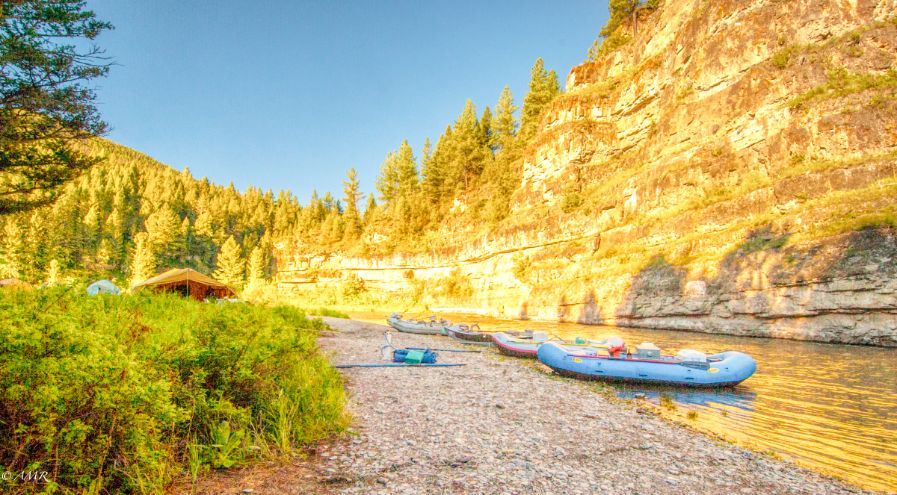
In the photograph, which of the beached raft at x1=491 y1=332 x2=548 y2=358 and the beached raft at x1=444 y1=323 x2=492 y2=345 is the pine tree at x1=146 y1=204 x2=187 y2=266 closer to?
the beached raft at x1=444 y1=323 x2=492 y2=345

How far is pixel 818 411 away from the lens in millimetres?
9844

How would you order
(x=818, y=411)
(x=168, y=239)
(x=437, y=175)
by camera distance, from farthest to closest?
1. (x=168, y=239)
2. (x=437, y=175)
3. (x=818, y=411)

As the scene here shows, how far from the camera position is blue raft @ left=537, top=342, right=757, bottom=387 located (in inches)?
489

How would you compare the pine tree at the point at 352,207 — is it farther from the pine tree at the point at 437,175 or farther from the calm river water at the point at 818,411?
the calm river water at the point at 818,411

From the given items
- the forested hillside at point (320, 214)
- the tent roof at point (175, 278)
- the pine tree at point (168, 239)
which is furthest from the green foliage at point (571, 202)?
the pine tree at point (168, 239)

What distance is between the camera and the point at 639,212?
41500 millimetres

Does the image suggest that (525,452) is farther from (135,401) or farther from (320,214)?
(320,214)

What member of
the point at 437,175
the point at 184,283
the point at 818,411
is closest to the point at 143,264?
the point at 184,283

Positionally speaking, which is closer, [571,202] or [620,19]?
[571,202]

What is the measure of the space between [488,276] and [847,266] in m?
38.0

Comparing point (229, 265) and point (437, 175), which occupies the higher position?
point (437, 175)

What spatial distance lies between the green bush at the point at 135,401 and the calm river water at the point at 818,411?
8.70m

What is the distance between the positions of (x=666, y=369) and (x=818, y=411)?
3618mm

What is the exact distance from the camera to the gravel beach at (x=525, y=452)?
210 inches
